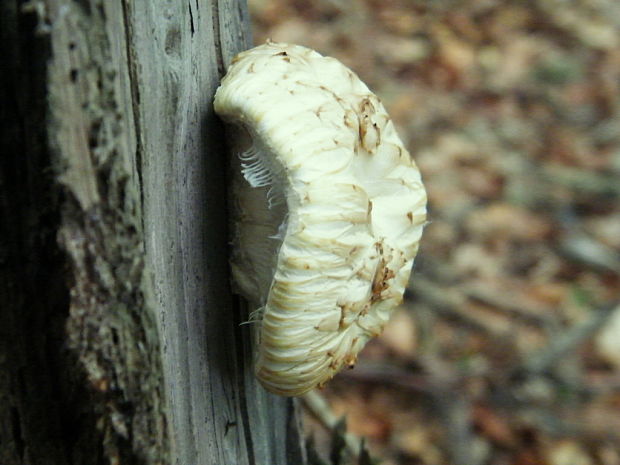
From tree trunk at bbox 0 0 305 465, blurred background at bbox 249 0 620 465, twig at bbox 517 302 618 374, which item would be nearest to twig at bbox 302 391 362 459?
blurred background at bbox 249 0 620 465

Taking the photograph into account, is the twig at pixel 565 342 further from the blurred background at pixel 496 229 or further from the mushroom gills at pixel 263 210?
the mushroom gills at pixel 263 210

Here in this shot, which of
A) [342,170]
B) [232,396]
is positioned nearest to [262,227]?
[342,170]

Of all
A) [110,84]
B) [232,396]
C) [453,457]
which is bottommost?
[453,457]

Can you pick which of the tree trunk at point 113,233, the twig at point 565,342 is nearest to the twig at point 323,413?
the twig at point 565,342

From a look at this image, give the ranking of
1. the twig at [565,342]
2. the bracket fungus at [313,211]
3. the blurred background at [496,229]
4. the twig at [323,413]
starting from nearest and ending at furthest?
the bracket fungus at [313,211]
the twig at [323,413]
the blurred background at [496,229]
the twig at [565,342]

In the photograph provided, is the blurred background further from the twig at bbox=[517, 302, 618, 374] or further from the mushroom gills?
the mushroom gills

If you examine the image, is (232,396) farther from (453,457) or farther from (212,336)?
(453,457)

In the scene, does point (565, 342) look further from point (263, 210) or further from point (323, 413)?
point (263, 210)
